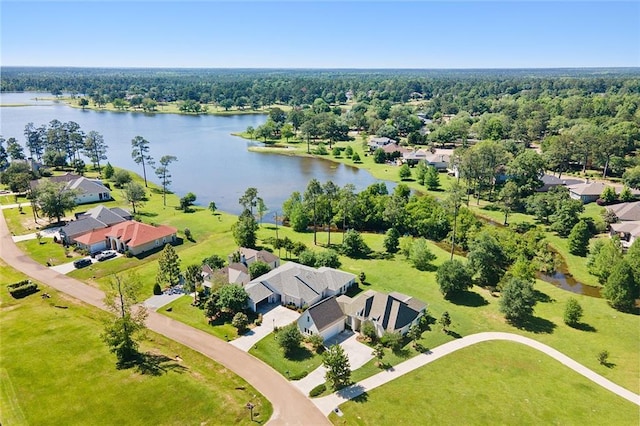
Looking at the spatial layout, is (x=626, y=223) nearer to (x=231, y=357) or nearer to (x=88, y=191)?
(x=231, y=357)

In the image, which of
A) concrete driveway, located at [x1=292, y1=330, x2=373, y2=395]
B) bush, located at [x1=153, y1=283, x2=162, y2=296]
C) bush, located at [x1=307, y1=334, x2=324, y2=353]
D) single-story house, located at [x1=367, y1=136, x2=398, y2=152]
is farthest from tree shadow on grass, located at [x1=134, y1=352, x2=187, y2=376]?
single-story house, located at [x1=367, y1=136, x2=398, y2=152]

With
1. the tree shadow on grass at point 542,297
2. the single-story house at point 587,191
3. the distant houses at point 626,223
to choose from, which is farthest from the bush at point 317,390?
the single-story house at point 587,191

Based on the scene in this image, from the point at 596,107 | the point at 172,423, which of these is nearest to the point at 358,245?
the point at 172,423

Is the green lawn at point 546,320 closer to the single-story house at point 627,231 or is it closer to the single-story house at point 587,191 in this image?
the single-story house at point 627,231

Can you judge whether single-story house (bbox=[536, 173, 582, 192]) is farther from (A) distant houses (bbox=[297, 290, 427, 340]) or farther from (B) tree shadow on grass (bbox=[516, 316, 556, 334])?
(A) distant houses (bbox=[297, 290, 427, 340])

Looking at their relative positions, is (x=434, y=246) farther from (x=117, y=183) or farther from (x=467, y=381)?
(x=117, y=183)

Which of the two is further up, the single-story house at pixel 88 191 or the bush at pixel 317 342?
the single-story house at pixel 88 191
